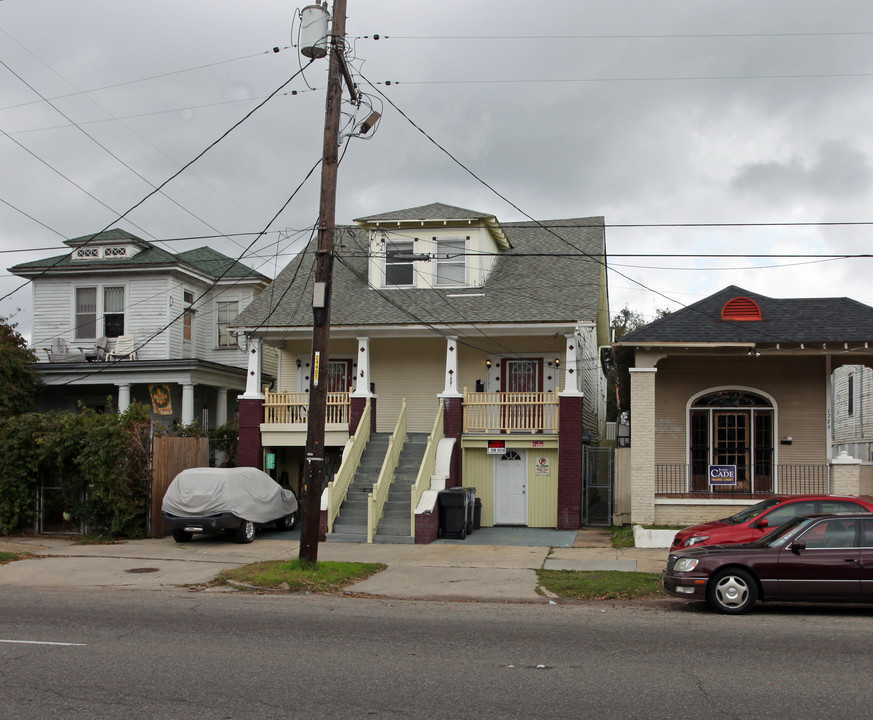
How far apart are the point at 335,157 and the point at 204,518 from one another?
894cm

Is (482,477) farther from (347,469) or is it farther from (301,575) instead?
(301,575)

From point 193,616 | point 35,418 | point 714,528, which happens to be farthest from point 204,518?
point 714,528

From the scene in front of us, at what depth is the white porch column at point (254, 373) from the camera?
24984 mm

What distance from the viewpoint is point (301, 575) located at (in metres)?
14.4

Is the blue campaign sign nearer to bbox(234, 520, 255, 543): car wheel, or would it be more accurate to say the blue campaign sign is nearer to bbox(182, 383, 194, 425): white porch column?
bbox(234, 520, 255, 543): car wheel

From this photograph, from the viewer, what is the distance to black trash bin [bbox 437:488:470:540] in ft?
67.9

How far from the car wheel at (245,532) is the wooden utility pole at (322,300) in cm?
526

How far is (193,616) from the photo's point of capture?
11.4m

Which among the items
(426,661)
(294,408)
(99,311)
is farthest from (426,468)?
(99,311)

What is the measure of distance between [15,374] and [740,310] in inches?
845

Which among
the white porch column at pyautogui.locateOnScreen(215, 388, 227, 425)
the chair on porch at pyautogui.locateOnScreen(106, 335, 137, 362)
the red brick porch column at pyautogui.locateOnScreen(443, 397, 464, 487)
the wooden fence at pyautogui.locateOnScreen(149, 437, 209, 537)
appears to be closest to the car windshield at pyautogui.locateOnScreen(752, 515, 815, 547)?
the red brick porch column at pyautogui.locateOnScreen(443, 397, 464, 487)

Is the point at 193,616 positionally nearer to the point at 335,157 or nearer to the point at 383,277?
the point at 335,157

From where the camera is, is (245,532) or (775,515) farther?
(245,532)

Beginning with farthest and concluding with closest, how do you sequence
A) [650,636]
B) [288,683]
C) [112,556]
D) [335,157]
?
[112,556] < [335,157] < [650,636] < [288,683]
